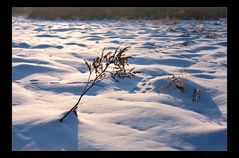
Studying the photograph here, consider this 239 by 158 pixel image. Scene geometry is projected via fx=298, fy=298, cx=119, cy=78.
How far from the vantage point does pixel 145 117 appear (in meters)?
2.39

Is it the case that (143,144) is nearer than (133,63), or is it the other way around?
(143,144)

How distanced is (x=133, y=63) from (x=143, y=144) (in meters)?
2.82
